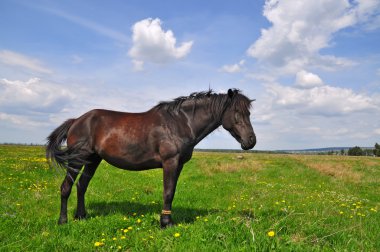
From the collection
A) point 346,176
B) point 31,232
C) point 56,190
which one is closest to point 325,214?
point 31,232

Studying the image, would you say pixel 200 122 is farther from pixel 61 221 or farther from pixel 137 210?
pixel 61 221

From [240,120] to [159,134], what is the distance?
1892mm

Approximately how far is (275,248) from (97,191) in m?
8.52

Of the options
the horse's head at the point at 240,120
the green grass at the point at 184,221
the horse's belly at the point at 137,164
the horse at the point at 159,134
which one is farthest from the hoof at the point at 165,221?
the horse's head at the point at 240,120

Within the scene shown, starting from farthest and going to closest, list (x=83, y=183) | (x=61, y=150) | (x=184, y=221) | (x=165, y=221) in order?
(x=83, y=183) < (x=61, y=150) < (x=184, y=221) < (x=165, y=221)

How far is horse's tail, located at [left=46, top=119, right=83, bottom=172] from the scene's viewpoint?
8.02 metres

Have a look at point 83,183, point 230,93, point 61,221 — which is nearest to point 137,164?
point 83,183

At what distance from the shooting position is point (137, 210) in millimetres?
9031

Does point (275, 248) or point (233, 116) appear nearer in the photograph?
point (275, 248)

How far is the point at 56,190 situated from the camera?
1196cm

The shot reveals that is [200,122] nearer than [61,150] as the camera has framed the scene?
Yes

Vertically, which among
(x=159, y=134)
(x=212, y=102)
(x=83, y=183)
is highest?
(x=212, y=102)

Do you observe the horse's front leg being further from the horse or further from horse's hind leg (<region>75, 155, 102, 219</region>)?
horse's hind leg (<region>75, 155, 102, 219</region>)

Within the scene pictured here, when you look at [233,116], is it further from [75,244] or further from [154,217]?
[75,244]
